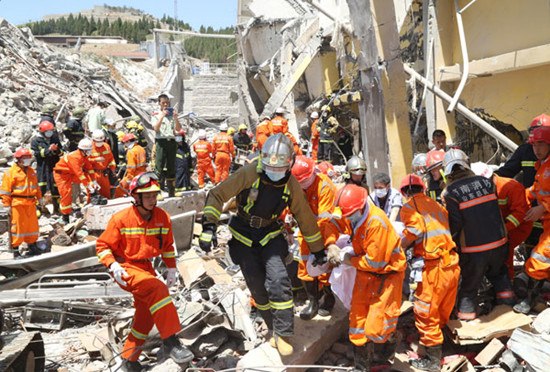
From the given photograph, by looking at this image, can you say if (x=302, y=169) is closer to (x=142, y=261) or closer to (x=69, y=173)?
(x=142, y=261)

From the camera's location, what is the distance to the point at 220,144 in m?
11.1

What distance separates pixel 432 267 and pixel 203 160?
8.09m

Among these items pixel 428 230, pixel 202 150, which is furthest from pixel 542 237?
pixel 202 150

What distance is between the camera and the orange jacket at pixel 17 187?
22.7ft

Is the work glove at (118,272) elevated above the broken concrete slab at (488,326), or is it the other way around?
the work glove at (118,272)

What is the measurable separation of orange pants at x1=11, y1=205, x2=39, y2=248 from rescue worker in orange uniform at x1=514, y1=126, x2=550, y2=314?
248 inches

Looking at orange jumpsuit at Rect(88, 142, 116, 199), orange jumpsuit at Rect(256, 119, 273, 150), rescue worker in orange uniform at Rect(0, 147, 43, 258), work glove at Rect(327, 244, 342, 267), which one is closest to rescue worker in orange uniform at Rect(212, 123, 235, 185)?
orange jumpsuit at Rect(256, 119, 273, 150)

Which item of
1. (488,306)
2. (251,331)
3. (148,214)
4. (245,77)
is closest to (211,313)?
(251,331)

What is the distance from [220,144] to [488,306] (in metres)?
7.65

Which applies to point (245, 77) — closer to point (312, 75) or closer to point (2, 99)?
point (312, 75)

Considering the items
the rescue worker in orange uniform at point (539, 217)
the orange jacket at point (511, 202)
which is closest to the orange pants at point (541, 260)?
the rescue worker in orange uniform at point (539, 217)

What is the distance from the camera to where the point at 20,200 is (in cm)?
699

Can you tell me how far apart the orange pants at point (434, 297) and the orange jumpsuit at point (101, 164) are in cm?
639

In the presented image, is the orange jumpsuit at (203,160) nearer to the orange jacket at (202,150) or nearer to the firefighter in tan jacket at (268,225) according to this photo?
the orange jacket at (202,150)
